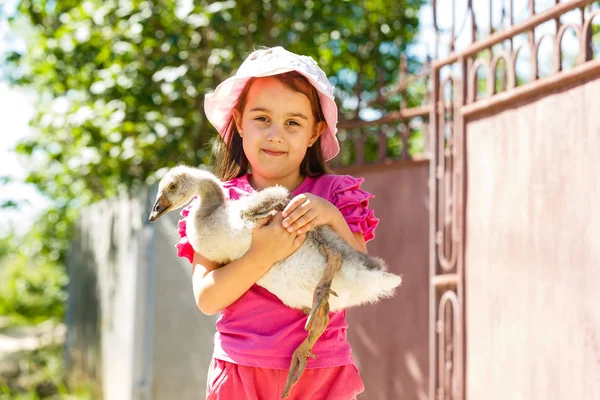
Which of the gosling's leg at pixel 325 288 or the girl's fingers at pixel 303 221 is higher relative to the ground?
the girl's fingers at pixel 303 221

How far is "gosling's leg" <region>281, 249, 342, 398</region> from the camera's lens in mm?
2334

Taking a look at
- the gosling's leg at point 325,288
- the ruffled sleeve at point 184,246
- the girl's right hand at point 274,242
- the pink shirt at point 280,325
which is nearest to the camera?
the gosling's leg at point 325,288

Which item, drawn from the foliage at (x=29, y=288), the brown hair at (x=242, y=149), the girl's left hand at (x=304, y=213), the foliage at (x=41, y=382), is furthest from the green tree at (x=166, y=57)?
the foliage at (x=29, y=288)

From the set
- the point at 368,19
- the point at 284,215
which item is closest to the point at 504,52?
the point at 284,215

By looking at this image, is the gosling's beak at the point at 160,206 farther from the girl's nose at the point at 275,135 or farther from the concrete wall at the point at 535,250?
the concrete wall at the point at 535,250

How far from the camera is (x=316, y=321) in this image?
7.71 ft

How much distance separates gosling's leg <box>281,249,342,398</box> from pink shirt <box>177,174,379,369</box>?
0.49ft

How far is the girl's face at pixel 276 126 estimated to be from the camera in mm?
2701

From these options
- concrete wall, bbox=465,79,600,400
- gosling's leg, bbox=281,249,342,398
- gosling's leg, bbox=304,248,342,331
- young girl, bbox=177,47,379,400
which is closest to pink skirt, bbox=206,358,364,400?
young girl, bbox=177,47,379,400

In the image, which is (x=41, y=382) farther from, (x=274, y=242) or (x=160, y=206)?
(x=274, y=242)

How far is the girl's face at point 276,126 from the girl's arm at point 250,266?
0.93 feet

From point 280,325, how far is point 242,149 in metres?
0.80

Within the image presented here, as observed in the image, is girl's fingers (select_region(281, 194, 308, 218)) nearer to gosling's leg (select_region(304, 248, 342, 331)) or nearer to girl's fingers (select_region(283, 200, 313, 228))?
girl's fingers (select_region(283, 200, 313, 228))

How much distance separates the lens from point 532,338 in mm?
3754
